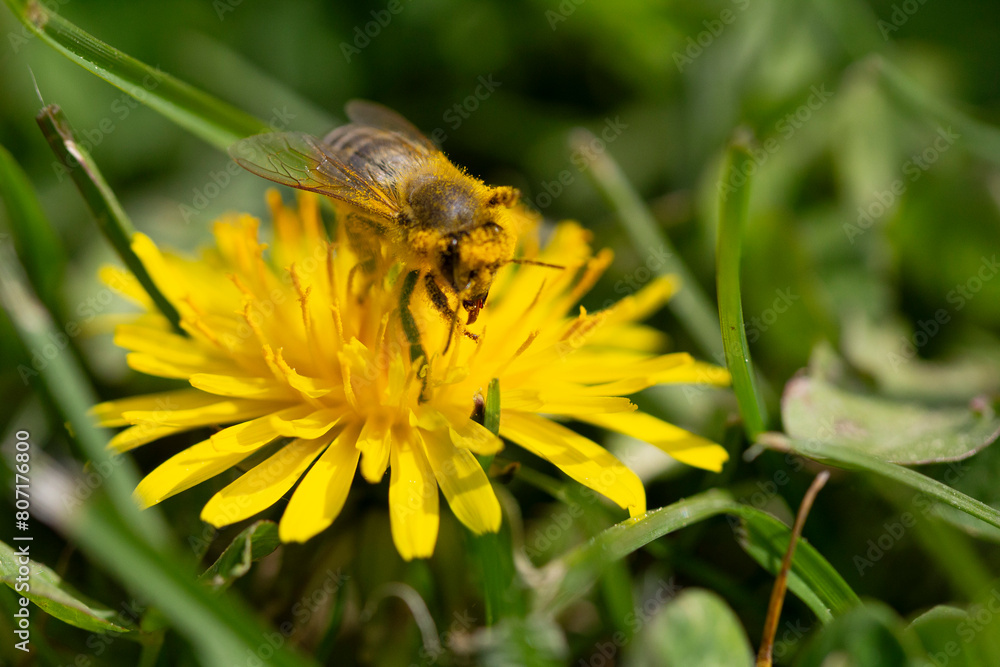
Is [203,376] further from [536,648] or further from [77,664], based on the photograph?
[536,648]

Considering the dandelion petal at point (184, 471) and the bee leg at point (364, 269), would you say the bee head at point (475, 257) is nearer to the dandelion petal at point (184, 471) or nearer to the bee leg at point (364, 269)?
the bee leg at point (364, 269)

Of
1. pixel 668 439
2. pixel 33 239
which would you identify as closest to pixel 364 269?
pixel 668 439

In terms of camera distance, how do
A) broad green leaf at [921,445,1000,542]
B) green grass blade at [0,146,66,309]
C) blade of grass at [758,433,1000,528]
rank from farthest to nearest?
green grass blade at [0,146,66,309] < broad green leaf at [921,445,1000,542] < blade of grass at [758,433,1000,528]

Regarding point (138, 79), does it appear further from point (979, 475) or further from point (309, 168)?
point (979, 475)

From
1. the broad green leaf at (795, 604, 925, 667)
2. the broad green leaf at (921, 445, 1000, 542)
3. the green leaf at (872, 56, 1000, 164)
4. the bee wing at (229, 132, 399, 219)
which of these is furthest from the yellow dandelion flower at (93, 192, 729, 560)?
the green leaf at (872, 56, 1000, 164)

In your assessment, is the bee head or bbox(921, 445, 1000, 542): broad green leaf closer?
the bee head

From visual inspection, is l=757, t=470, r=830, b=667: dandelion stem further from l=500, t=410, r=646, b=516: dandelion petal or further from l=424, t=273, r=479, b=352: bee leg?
l=424, t=273, r=479, b=352: bee leg

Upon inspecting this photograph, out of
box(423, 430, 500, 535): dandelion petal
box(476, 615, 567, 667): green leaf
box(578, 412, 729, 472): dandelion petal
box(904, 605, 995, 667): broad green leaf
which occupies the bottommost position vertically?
box(904, 605, 995, 667): broad green leaf
